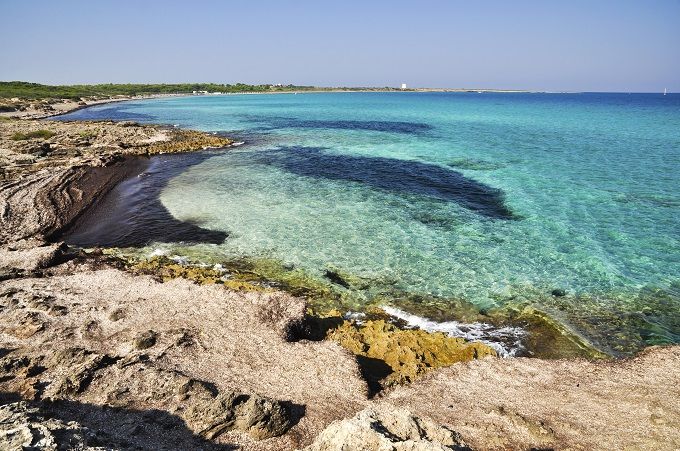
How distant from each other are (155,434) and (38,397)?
10.9 feet

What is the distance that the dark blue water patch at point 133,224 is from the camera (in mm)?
20234

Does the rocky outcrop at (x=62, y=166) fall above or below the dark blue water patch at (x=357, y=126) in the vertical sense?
below

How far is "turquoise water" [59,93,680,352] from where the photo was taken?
1529cm

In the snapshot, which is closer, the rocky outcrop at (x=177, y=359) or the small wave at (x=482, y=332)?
the rocky outcrop at (x=177, y=359)

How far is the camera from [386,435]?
19.2 feet

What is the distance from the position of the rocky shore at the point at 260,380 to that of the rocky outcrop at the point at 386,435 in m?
0.02

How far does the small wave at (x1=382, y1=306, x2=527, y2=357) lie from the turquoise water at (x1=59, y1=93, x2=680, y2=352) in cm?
179

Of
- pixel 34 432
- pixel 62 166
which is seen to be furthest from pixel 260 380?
pixel 62 166

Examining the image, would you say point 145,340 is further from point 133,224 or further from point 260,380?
point 133,224

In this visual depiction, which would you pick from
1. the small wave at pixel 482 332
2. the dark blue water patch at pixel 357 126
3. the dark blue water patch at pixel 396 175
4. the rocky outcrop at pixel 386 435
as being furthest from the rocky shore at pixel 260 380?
the dark blue water patch at pixel 357 126

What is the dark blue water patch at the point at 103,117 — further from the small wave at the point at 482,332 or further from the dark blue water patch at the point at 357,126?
the small wave at the point at 482,332

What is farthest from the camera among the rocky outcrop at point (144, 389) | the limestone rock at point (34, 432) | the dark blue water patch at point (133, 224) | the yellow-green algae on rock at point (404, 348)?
the dark blue water patch at point (133, 224)

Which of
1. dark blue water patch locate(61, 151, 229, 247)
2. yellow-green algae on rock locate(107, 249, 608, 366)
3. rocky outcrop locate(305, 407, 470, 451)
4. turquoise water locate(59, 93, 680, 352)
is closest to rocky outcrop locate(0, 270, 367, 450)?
yellow-green algae on rock locate(107, 249, 608, 366)

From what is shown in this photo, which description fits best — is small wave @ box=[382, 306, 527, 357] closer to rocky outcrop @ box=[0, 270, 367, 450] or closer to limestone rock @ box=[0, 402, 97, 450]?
rocky outcrop @ box=[0, 270, 367, 450]
